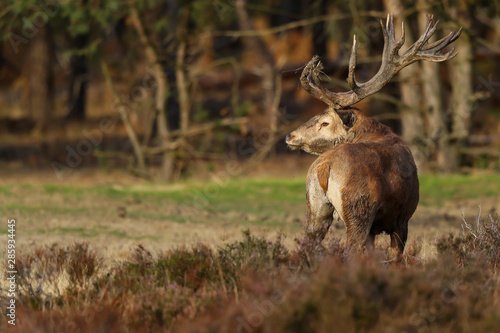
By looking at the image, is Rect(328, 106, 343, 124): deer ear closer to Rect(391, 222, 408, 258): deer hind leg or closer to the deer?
the deer

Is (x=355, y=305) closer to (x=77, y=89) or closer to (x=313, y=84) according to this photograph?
(x=313, y=84)

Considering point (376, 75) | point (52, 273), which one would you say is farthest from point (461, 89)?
point (52, 273)

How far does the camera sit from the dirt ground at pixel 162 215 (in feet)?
34.8

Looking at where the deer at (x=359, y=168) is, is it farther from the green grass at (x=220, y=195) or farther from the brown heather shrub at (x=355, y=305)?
the green grass at (x=220, y=195)

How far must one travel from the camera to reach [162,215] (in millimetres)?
13266

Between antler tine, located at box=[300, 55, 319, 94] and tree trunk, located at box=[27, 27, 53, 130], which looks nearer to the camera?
antler tine, located at box=[300, 55, 319, 94]

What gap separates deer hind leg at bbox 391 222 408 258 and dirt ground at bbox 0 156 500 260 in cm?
80

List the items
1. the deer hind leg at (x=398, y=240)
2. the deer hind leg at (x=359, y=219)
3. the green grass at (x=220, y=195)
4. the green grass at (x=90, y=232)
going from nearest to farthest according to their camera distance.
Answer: the deer hind leg at (x=359, y=219), the deer hind leg at (x=398, y=240), the green grass at (x=90, y=232), the green grass at (x=220, y=195)

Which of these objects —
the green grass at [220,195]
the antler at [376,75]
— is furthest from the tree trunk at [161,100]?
the antler at [376,75]

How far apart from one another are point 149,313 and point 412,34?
14.7 meters

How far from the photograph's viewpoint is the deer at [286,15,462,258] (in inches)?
262

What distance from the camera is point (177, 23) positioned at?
20.7 metres

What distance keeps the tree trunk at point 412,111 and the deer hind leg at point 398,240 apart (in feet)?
36.7

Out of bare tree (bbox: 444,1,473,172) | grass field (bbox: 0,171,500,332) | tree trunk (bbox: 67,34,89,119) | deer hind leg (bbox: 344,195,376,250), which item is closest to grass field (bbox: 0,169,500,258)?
grass field (bbox: 0,171,500,332)
